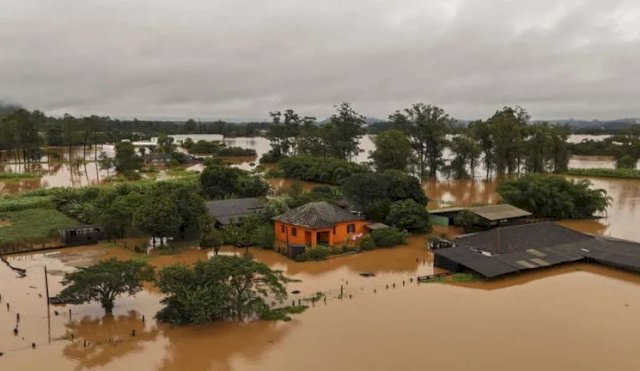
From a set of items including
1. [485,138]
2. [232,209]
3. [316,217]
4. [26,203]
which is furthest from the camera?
[485,138]

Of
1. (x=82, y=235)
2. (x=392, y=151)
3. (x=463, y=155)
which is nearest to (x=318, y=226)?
→ (x=82, y=235)

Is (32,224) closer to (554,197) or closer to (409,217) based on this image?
(409,217)

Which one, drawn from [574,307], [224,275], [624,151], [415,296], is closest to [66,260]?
[224,275]

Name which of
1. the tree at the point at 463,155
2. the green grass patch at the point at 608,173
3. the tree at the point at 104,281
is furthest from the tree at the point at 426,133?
the tree at the point at 104,281

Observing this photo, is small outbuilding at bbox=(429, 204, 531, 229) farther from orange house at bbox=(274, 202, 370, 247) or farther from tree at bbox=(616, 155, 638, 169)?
tree at bbox=(616, 155, 638, 169)

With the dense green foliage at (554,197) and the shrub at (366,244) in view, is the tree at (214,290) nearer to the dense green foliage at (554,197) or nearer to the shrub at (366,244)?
the shrub at (366,244)

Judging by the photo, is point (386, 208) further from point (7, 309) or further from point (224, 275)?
point (7, 309)
